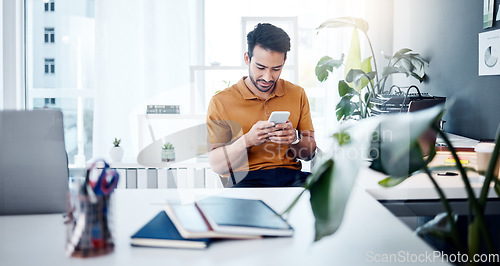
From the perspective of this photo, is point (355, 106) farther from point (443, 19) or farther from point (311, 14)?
point (311, 14)

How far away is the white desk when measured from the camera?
2.98ft

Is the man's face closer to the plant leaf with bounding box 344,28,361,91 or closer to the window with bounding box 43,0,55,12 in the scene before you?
the plant leaf with bounding box 344,28,361,91

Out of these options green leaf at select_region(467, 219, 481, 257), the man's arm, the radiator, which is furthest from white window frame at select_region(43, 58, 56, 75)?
green leaf at select_region(467, 219, 481, 257)

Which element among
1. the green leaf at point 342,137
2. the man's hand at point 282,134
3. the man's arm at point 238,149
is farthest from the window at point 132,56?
the green leaf at point 342,137

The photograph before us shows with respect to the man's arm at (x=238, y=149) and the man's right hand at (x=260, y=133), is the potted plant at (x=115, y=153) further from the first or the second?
the man's right hand at (x=260, y=133)

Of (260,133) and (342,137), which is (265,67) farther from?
(342,137)

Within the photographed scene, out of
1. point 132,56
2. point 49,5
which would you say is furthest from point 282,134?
point 49,5

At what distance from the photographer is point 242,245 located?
39.2 inches

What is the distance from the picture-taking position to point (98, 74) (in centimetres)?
411

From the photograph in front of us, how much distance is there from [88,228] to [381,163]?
0.56m

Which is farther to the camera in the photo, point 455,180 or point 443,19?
point 443,19

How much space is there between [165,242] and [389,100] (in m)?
1.94

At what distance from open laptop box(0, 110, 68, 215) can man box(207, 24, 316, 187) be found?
2.99ft

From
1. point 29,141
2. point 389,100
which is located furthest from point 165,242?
point 389,100
